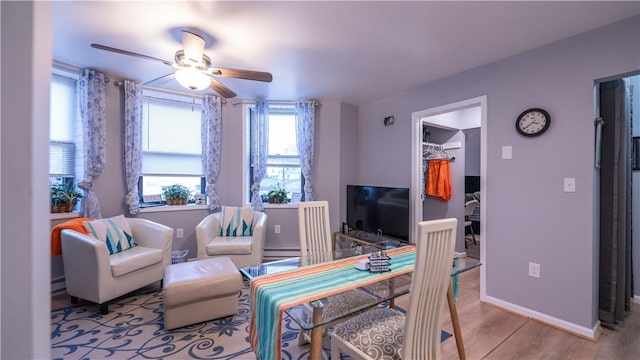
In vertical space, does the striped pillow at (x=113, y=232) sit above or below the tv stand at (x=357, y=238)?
above

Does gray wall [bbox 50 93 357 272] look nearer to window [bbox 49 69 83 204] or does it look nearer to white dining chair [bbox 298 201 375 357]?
window [bbox 49 69 83 204]

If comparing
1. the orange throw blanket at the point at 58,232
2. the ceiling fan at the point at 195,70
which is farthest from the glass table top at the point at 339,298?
the orange throw blanket at the point at 58,232

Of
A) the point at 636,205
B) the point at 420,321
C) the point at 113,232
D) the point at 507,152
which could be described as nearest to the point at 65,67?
the point at 113,232

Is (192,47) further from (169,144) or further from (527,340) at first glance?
(527,340)

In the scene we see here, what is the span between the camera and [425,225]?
3.66 feet

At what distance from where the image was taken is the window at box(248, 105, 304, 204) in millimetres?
4277

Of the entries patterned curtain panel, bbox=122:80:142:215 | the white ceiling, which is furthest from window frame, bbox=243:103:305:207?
patterned curtain panel, bbox=122:80:142:215

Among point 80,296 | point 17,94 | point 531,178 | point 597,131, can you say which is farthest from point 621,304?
point 80,296

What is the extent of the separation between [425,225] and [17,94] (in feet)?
4.20

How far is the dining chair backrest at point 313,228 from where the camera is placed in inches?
84.1

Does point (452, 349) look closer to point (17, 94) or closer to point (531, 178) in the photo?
point (531, 178)

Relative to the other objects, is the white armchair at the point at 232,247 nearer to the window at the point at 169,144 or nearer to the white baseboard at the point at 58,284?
the window at the point at 169,144

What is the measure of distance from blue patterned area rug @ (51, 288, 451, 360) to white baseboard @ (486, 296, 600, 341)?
2.92 feet

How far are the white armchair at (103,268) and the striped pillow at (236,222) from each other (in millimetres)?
831
